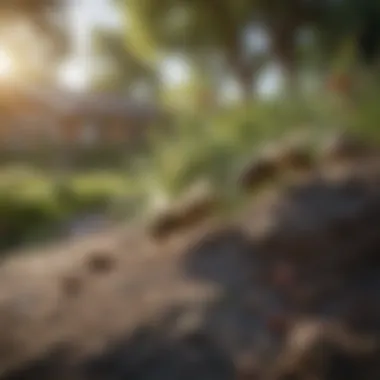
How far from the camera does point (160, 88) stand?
1150 mm

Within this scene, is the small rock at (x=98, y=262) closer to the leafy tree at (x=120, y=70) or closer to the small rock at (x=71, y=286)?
the small rock at (x=71, y=286)

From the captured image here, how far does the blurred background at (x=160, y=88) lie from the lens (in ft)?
3.62

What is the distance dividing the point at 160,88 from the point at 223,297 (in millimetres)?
391

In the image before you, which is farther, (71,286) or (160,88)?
(160,88)

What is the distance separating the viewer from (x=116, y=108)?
114cm

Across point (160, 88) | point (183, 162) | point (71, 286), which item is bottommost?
point (71, 286)

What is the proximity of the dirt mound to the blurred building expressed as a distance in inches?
7.3

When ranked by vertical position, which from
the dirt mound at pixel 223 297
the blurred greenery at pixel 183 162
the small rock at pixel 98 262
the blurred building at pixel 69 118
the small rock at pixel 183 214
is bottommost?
the dirt mound at pixel 223 297

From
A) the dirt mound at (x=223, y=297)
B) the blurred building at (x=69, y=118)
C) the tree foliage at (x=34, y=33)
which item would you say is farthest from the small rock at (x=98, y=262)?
the tree foliage at (x=34, y=33)

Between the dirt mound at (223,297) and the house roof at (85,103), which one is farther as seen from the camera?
the house roof at (85,103)

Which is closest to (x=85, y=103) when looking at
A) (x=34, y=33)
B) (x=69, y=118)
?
(x=69, y=118)

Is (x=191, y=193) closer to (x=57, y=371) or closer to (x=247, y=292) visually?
(x=247, y=292)

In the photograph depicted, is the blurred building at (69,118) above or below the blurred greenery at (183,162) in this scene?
above

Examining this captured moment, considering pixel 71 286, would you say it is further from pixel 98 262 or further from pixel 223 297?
pixel 223 297
